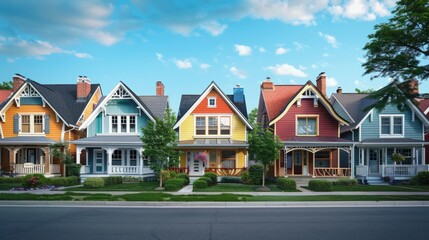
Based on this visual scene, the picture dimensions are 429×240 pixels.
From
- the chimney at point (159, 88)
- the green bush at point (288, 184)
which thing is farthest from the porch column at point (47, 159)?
the green bush at point (288, 184)

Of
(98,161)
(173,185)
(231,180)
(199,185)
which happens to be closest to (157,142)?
(173,185)

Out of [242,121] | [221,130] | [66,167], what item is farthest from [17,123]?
[242,121]

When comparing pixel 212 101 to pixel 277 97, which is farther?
pixel 277 97

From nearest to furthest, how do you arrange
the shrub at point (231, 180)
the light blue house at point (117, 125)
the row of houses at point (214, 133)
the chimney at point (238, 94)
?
the shrub at point (231, 180), the row of houses at point (214, 133), the light blue house at point (117, 125), the chimney at point (238, 94)

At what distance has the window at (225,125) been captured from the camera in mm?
30688

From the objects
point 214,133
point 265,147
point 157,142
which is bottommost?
point 265,147

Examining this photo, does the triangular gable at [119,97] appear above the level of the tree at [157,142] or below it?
above

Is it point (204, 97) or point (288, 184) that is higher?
point (204, 97)

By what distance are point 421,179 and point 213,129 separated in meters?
18.0

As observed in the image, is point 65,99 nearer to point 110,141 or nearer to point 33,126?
point 33,126

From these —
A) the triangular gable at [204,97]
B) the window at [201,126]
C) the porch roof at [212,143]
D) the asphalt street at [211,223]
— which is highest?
the triangular gable at [204,97]

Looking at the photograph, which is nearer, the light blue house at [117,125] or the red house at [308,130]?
the red house at [308,130]

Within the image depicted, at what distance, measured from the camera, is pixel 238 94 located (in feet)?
113

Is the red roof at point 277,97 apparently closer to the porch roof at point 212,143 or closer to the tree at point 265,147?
the porch roof at point 212,143
